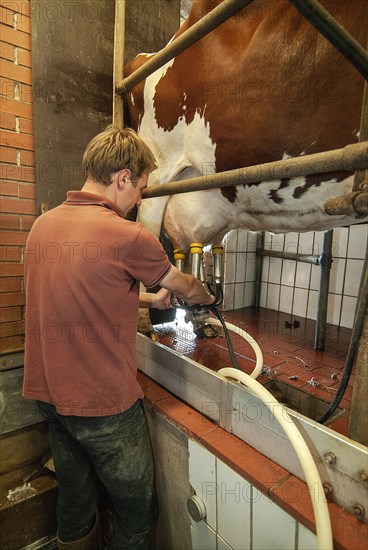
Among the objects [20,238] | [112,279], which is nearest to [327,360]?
[112,279]

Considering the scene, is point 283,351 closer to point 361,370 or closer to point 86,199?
point 361,370

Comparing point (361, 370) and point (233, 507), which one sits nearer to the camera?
point (361, 370)

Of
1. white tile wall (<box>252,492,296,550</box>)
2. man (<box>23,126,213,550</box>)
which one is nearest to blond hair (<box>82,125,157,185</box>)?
man (<box>23,126,213,550</box>)

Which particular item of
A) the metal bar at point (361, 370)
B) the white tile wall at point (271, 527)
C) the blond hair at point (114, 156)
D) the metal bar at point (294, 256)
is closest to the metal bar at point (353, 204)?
the metal bar at point (361, 370)

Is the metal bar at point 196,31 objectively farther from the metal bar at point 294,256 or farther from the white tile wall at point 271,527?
the metal bar at point 294,256

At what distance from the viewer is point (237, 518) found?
1.04 meters

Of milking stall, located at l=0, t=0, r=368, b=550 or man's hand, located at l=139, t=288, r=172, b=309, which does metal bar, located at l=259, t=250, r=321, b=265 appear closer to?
milking stall, located at l=0, t=0, r=368, b=550

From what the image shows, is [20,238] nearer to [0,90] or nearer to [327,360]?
[0,90]

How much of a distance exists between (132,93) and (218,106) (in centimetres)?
73

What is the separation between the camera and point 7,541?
170 centimetres

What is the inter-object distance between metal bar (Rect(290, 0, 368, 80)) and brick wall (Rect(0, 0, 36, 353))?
5.09 feet

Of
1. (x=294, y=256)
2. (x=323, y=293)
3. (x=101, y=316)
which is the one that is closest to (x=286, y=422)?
(x=101, y=316)

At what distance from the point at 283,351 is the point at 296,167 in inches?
61.2

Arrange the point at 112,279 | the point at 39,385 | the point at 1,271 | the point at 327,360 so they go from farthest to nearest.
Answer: the point at 327,360
the point at 1,271
the point at 39,385
the point at 112,279
